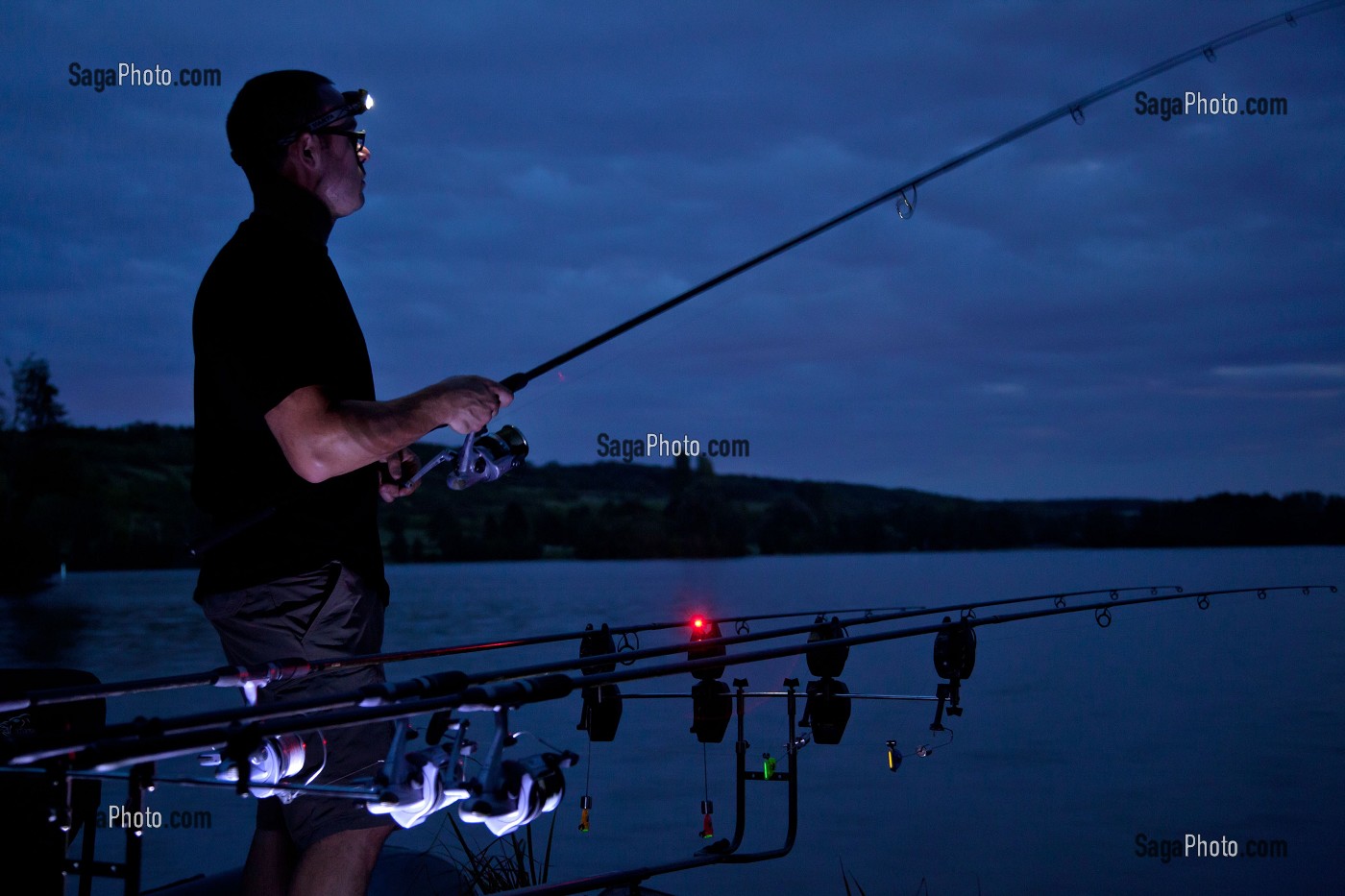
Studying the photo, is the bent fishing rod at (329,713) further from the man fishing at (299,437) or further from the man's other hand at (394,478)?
the man's other hand at (394,478)

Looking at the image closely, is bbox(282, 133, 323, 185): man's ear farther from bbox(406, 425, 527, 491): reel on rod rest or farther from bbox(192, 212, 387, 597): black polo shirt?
bbox(406, 425, 527, 491): reel on rod rest

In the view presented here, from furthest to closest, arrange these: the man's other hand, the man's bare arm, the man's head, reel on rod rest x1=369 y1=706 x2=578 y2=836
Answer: the man's other hand, the man's head, the man's bare arm, reel on rod rest x1=369 y1=706 x2=578 y2=836

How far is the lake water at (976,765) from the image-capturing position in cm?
846

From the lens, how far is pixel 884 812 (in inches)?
395

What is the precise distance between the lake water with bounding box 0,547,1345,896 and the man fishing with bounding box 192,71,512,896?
85.9 inches

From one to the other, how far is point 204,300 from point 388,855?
7.22 feet

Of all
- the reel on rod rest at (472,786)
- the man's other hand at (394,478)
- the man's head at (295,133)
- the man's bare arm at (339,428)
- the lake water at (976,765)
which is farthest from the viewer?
the lake water at (976,765)

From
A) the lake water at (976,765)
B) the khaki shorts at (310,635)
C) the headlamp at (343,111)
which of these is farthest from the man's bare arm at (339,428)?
the lake water at (976,765)

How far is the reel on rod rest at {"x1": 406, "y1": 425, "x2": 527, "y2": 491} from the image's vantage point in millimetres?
2648

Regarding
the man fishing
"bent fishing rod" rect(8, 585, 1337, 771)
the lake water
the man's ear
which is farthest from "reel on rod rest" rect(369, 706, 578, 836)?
the lake water

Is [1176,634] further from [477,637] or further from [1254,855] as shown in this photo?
[1254,855]

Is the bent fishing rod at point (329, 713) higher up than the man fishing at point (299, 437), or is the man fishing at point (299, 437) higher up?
the man fishing at point (299, 437)

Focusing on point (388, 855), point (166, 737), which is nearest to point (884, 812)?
point (388, 855)

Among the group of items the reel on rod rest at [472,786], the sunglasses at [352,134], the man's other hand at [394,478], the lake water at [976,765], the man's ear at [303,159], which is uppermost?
the sunglasses at [352,134]
